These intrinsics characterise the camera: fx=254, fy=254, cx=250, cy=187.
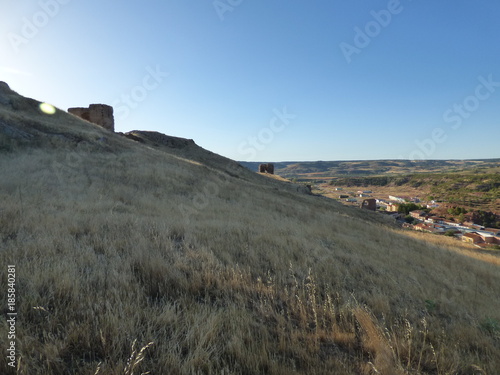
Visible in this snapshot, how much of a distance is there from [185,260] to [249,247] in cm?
155

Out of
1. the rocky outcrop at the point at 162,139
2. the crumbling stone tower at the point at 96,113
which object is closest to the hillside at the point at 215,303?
the crumbling stone tower at the point at 96,113

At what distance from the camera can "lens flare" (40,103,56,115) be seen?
2416 cm

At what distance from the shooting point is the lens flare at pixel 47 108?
2416cm

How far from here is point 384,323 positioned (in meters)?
2.68

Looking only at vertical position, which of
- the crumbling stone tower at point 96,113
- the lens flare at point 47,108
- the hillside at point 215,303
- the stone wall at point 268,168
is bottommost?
the hillside at point 215,303

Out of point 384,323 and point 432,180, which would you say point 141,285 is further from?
point 432,180

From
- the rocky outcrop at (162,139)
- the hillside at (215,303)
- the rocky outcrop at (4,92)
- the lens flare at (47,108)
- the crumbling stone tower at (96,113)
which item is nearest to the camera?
the hillside at (215,303)

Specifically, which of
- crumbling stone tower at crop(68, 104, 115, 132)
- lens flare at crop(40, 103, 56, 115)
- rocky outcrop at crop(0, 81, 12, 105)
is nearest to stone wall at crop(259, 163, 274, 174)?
crumbling stone tower at crop(68, 104, 115, 132)

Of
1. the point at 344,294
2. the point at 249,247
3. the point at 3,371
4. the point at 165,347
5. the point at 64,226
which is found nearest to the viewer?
the point at 3,371

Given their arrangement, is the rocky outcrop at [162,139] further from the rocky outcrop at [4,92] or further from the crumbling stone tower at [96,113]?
the rocky outcrop at [4,92]

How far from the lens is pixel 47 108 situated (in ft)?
81.5

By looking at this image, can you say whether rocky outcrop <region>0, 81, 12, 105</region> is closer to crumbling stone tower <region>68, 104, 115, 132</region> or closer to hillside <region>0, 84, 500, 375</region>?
crumbling stone tower <region>68, 104, 115, 132</region>

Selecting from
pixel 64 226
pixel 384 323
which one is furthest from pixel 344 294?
pixel 64 226

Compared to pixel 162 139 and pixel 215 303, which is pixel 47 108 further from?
pixel 215 303
